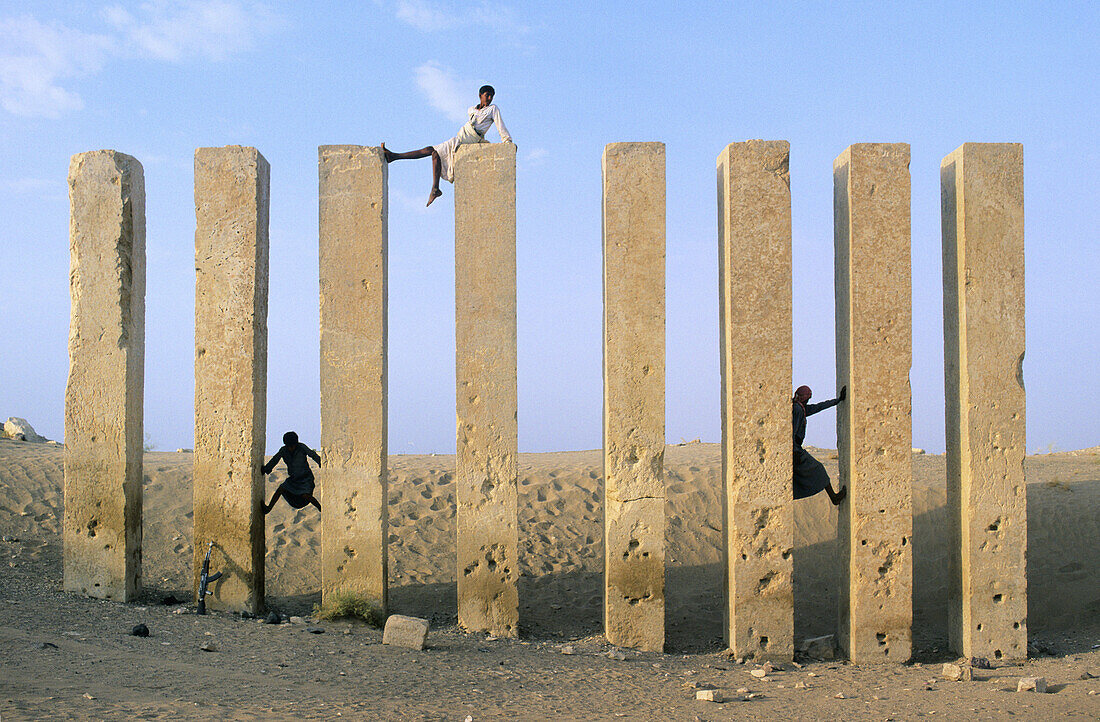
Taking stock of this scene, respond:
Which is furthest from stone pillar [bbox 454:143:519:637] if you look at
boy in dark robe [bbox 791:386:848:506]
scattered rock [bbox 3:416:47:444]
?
scattered rock [bbox 3:416:47:444]

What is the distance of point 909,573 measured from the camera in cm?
733

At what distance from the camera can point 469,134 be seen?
8062 millimetres

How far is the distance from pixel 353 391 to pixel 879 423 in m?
4.61

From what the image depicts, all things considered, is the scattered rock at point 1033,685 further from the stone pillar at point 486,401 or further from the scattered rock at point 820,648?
the stone pillar at point 486,401

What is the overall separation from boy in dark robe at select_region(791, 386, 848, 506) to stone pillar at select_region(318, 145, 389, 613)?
3.72 metres

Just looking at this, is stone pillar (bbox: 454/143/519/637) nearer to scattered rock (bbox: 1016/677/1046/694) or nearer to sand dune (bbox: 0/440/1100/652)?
sand dune (bbox: 0/440/1100/652)

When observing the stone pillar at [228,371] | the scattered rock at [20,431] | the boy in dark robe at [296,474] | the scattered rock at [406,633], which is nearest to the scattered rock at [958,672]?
the scattered rock at [406,633]

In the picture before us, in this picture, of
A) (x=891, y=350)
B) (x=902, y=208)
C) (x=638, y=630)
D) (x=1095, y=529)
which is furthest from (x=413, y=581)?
(x=1095, y=529)

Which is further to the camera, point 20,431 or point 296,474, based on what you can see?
point 20,431

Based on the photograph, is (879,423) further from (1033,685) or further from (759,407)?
(1033,685)

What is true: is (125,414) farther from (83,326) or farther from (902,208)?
(902,208)

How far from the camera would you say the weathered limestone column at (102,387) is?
788 centimetres

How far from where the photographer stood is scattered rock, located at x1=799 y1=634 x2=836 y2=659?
754cm

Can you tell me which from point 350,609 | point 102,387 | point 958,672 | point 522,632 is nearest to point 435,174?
point 102,387
